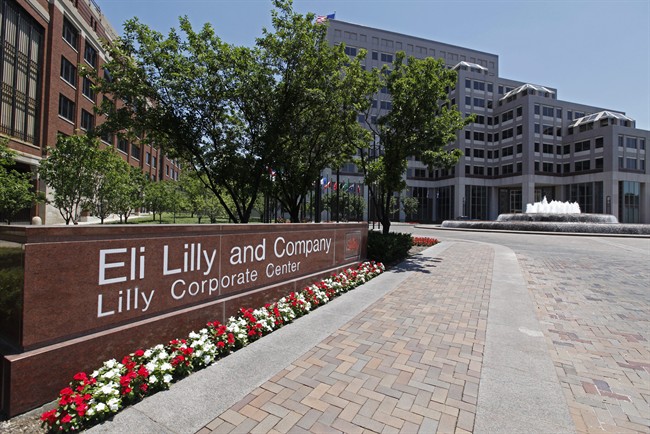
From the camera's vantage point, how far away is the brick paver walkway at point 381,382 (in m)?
2.71

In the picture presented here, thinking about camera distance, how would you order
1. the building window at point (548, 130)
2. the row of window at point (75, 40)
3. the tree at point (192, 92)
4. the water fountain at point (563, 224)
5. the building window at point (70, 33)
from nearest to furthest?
the tree at point (192, 92) → the building window at point (70, 33) → the row of window at point (75, 40) → the water fountain at point (563, 224) → the building window at point (548, 130)

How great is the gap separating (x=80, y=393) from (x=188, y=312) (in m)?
1.39

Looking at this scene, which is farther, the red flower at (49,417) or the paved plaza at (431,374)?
the paved plaza at (431,374)

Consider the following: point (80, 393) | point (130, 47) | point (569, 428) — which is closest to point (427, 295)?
point (569, 428)

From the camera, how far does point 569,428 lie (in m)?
2.62

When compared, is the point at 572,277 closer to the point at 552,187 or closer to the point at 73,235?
the point at 73,235

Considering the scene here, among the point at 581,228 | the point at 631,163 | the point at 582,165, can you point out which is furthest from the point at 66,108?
the point at 631,163

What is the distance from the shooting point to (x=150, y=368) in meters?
3.08

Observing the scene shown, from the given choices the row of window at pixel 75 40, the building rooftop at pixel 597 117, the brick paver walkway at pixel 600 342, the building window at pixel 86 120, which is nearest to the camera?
the brick paver walkway at pixel 600 342

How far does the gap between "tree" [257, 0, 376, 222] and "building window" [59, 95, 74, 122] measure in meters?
25.9

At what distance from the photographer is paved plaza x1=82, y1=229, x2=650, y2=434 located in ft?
8.90

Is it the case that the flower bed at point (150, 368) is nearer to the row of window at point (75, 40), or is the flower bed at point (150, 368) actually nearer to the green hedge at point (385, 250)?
the green hedge at point (385, 250)

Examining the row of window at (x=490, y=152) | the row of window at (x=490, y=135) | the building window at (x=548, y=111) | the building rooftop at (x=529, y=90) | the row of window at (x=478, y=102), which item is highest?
the building rooftop at (x=529, y=90)

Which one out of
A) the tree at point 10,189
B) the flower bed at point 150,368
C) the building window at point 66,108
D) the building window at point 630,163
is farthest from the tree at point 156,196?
the building window at point 630,163
